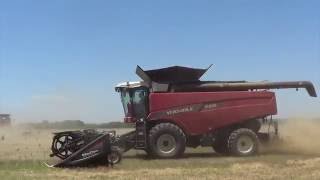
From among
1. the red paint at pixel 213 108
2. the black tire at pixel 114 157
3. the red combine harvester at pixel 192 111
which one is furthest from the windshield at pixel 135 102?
the black tire at pixel 114 157

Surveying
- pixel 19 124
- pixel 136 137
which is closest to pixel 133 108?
pixel 136 137

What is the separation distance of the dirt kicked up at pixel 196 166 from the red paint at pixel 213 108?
1.34 metres

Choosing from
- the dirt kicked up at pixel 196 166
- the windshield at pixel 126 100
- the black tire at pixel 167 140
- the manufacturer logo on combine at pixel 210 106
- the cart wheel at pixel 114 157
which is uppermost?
the windshield at pixel 126 100

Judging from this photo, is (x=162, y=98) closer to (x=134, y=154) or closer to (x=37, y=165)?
(x=134, y=154)

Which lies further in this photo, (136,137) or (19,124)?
(19,124)

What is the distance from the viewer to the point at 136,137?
968 inches

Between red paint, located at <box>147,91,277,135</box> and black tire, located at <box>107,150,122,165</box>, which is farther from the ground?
red paint, located at <box>147,91,277,135</box>

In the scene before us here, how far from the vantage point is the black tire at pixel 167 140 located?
24.2 metres

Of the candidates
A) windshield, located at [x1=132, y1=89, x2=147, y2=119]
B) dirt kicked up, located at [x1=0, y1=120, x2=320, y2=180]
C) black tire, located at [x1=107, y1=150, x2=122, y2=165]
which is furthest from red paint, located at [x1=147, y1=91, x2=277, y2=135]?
black tire, located at [x1=107, y1=150, x2=122, y2=165]

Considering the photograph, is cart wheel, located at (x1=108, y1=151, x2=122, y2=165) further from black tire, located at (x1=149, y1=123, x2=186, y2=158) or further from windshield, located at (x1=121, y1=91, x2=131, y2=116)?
windshield, located at (x1=121, y1=91, x2=131, y2=116)

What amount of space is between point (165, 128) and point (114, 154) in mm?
3557

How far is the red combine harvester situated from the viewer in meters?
24.4

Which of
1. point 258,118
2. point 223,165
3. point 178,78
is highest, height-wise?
point 178,78

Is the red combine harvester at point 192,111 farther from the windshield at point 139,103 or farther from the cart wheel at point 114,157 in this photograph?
the cart wheel at point 114,157
